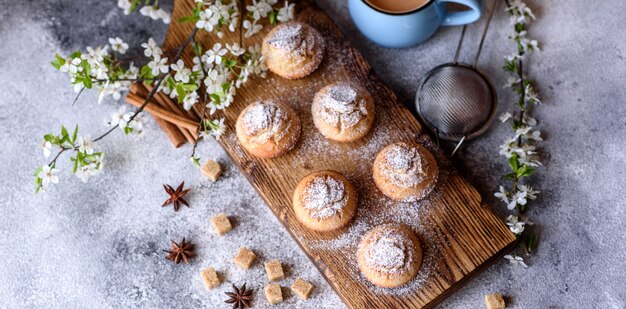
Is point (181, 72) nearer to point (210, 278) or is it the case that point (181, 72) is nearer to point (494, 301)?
point (210, 278)

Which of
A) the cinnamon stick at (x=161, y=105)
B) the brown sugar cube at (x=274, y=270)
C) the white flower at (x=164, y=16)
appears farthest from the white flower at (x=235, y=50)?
the brown sugar cube at (x=274, y=270)

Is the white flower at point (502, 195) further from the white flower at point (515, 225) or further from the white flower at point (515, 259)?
the white flower at point (515, 259)

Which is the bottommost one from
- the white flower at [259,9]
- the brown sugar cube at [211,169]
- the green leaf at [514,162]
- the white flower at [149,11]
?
the brown sugar cube at [211,169]

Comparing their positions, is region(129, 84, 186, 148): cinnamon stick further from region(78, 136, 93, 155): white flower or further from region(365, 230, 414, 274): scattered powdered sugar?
region(365, 230, 414, 274): scattered powdered sugar

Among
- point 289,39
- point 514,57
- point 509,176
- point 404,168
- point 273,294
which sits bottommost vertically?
point 273,294

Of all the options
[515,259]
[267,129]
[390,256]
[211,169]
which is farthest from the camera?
[211,169]

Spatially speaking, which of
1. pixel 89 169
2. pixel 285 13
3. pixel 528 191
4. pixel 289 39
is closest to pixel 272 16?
pixel 285 13

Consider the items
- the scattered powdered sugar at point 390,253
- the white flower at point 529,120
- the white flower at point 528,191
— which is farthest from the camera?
the white flower at point 529,120
